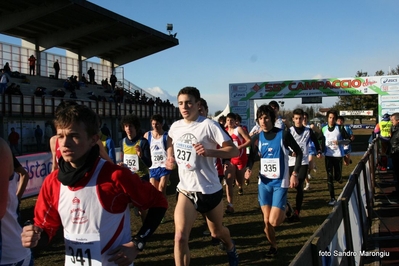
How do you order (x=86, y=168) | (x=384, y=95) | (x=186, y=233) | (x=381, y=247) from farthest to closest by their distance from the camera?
(x=384, y=95) < (x=381, y=247) < (x=186, y=233) < (x=86, y=168)

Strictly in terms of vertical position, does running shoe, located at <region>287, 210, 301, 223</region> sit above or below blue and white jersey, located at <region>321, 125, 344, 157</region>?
below

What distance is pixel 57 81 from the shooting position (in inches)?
1241

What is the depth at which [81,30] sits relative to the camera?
34.1 meters

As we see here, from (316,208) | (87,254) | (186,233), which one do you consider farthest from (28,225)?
(316,208)

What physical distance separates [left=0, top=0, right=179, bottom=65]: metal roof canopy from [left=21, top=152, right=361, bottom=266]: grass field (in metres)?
22.3

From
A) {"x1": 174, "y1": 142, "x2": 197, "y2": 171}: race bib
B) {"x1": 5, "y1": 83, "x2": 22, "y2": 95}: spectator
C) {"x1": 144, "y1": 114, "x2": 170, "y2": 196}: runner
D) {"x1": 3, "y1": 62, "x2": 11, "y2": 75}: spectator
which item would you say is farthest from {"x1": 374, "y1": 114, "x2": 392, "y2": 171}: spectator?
{"x1": 3, "y1": 62, "x2": 11, "y2": 75}: spectator

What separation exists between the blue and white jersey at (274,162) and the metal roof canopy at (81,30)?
26163 millimetres

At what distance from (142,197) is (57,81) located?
31059mm

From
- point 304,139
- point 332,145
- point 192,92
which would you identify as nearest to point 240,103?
point 332,145

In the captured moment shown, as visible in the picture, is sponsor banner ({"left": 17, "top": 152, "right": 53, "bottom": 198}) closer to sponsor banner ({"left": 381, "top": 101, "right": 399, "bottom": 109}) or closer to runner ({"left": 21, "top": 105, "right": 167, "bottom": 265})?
runner ({"left": 21, "top": 105, "right": 167, "bottom": 265})

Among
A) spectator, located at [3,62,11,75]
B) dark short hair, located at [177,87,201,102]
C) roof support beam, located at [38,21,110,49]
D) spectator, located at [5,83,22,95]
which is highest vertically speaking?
roof support beam, located at [38,21,110,49]

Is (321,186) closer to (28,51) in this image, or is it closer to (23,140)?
(23,140)

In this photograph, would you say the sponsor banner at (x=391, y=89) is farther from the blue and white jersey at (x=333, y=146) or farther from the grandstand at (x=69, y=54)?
the blue and white jersey at (x=333, y=146)

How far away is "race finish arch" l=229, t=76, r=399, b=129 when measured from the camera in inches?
1064
